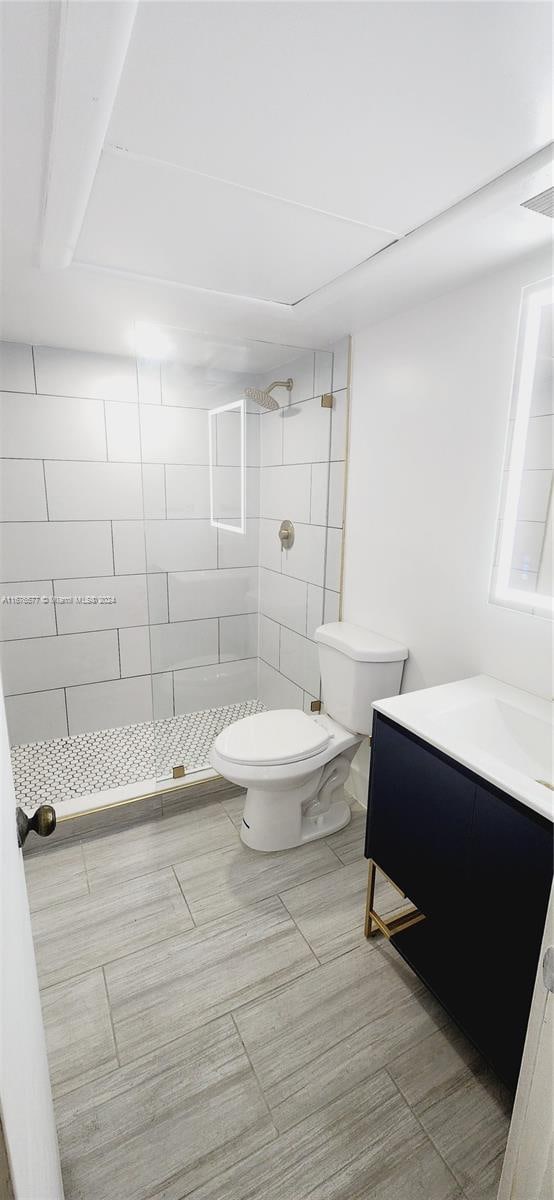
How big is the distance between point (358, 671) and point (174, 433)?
1307 millimetres

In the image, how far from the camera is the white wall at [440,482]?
1.52 m

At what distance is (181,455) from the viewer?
226 cm

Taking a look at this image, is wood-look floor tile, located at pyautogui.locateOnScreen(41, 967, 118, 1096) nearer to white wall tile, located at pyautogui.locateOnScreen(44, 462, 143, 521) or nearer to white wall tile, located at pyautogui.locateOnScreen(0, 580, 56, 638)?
white wall tile, located at pyautogui.locateOnScreen(0, 580, 56, 638)

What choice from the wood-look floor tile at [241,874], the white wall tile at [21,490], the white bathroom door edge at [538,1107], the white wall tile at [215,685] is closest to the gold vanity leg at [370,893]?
the wood-look floor tile at [241,874]

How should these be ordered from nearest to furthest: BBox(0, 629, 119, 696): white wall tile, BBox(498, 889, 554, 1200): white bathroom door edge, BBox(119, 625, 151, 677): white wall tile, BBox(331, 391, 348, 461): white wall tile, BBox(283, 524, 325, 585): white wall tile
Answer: BBox(498, 889, 554, 1200): white bathroom door edge
BBox(331, 391, 348, 461): white wall tile
BBox(283, 524, 325, 585): white wall tile
BBox(0, 629, 119, 696): white wall tile
BBox(119, 625, 151, 677): white wall tile

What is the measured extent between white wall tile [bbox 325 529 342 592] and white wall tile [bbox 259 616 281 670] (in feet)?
1.29

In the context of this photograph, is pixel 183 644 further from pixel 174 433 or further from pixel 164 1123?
pixel 164 1123

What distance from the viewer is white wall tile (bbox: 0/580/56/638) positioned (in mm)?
2586

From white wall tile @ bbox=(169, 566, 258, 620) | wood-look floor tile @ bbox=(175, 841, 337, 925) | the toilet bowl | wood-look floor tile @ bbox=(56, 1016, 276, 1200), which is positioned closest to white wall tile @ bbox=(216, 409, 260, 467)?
white wall tile @ bbox=(169, 566, 258, 620)

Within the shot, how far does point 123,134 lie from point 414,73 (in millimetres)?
535

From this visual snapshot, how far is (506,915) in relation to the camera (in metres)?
1.10

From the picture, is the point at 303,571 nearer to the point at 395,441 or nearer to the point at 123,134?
the point at 395,441

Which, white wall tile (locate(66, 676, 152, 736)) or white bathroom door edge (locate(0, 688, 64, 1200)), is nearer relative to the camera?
white bathroom door edge (locate(0, 688, 64, 1200))

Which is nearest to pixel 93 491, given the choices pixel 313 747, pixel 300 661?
pixel 300 661
